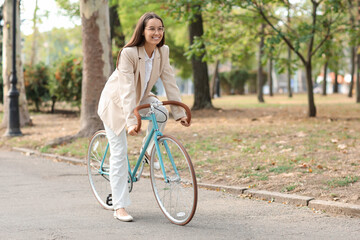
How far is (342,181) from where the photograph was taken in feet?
19.7

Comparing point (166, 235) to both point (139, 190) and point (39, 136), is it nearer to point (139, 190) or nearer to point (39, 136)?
point (139, 190)

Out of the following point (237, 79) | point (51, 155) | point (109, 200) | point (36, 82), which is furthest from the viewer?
point (237, 79)

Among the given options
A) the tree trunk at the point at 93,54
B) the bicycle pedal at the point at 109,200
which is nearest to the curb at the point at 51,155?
the tree trunk at the point at 93,54

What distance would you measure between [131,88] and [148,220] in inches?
49.4

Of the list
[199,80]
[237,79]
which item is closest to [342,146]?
[199,80]

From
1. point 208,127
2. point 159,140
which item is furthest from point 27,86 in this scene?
point 159,140

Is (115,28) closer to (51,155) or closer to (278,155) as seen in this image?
(51,155)

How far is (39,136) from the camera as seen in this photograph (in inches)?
503

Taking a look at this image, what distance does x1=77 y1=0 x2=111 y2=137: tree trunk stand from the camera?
1085 centimetres

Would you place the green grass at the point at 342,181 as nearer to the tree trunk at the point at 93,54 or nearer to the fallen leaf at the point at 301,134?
the fallen leaf at the point at 301,134

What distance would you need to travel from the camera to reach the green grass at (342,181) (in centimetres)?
589

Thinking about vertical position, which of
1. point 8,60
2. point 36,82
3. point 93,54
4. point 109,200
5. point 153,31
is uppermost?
point 8,60

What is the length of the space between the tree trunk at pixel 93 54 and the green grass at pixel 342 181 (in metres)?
6.25

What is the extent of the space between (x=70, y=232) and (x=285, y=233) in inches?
72.1
